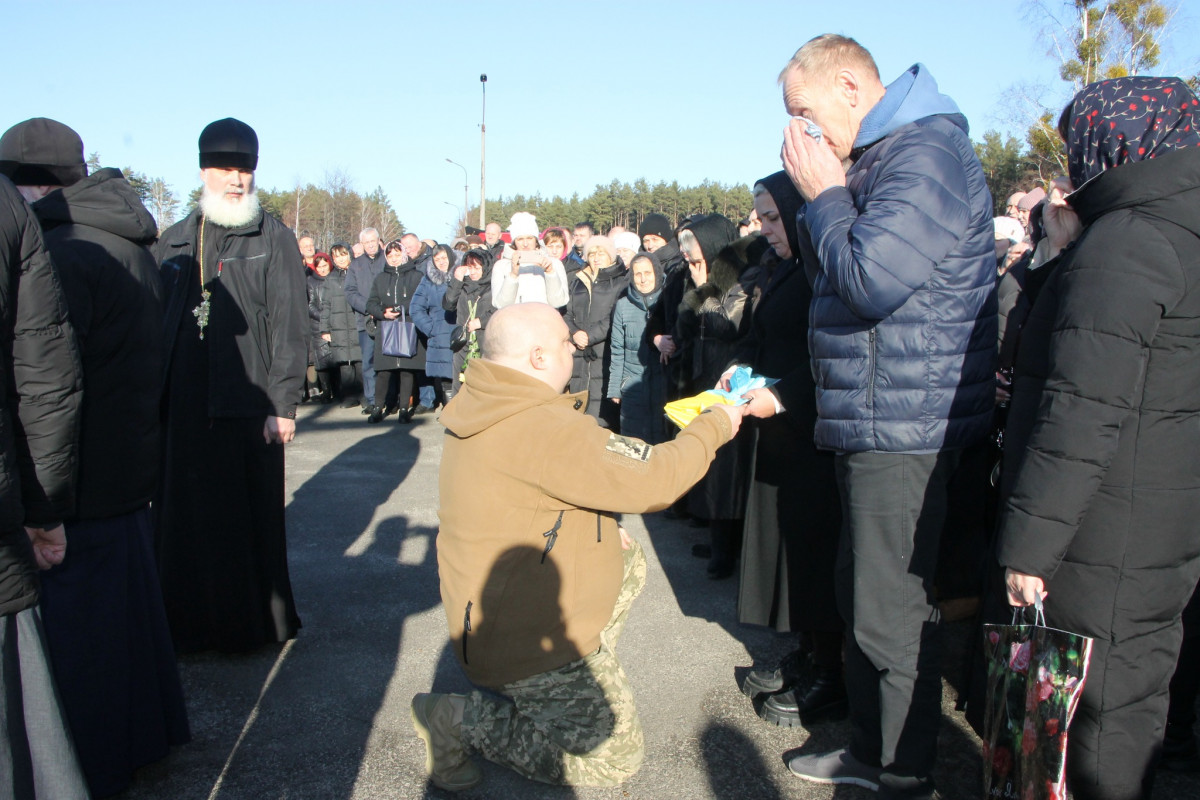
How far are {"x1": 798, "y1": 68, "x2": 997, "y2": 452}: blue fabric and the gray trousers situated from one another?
3.6 inches

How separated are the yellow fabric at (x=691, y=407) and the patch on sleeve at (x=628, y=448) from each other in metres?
0.33

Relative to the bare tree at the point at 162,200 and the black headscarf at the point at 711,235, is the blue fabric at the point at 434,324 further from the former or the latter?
the bare tree at the point at 162,200

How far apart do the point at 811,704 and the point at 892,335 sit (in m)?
1.61

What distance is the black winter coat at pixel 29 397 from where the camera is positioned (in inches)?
82.4

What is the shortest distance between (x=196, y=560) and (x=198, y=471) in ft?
1.32

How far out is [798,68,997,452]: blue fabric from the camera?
236cm

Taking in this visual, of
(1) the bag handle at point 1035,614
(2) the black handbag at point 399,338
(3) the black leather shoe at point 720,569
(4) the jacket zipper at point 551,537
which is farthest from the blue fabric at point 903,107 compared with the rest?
(2) the black handbag at point 399,338

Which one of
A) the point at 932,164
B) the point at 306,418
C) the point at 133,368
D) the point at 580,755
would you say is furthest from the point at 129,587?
the point at 306,418

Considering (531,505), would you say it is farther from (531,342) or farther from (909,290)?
(909,290)

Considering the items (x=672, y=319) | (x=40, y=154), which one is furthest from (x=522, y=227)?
(x=40, y=154)

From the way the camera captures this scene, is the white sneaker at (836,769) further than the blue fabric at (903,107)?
Yes

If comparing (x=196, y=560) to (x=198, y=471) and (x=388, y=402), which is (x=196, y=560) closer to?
(x=198, y=471)

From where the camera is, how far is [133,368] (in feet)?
10.0

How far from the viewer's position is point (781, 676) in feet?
11.7
